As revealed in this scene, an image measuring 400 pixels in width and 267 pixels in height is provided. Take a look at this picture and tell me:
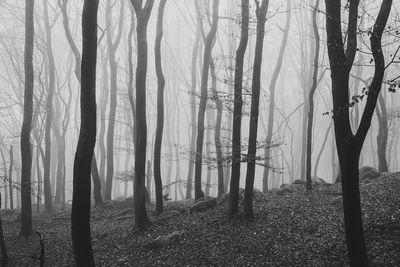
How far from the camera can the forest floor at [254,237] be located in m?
7.75

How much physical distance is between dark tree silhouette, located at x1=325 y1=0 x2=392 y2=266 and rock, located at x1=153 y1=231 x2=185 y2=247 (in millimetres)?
5047

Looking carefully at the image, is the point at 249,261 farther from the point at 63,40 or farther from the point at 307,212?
the point at 63,40

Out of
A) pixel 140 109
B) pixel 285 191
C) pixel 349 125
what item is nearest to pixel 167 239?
pixel 140 109

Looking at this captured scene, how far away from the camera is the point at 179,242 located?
947cm

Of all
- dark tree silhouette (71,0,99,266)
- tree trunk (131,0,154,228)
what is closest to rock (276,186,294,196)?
tree trunk (131,0,154,228)

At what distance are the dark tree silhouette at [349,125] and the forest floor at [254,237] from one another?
132cm

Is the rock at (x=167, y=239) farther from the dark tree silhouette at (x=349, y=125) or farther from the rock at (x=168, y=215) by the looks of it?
the dark tree silhouette at (x=349, y=125)

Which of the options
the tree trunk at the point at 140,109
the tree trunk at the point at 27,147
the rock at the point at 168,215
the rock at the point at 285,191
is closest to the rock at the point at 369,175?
the rock at the point at 285,191

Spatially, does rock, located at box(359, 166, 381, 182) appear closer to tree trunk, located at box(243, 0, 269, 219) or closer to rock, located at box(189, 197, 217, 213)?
rock, located at box(189, 197, 217, 213)

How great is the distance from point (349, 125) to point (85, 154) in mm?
5033

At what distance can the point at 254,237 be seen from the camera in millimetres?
8977

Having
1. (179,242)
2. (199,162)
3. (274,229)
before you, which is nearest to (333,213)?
(274,229)

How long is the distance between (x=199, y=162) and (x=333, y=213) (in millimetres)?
5380

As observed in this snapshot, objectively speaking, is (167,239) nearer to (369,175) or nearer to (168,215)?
(168,215)
